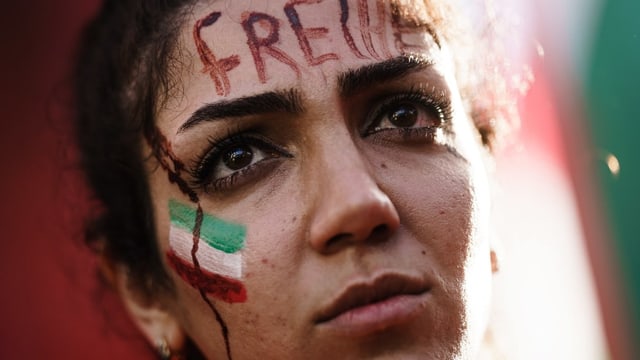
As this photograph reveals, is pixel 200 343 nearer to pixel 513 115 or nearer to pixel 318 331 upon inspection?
pixel 318 331

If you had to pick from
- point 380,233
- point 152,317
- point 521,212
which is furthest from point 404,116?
point 521,212

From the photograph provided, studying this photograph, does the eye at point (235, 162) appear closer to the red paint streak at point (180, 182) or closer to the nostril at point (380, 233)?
the red paint streak at point (180, 182)

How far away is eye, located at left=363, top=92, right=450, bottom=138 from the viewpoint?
118 centimetres

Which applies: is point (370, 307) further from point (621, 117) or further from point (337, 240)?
point (621, 117)

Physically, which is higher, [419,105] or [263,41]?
[263,41]

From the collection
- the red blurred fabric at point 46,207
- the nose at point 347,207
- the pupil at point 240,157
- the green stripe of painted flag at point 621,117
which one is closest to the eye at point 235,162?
the pupil at point 240,157

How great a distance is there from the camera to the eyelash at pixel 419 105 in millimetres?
1176

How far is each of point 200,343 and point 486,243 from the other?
0.52m

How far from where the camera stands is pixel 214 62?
1.17 meters

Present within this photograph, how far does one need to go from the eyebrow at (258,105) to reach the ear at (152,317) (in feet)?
1.40

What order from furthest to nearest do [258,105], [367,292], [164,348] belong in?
[164,348]
[258,105]
[367,292]

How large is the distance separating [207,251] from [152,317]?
31 cm

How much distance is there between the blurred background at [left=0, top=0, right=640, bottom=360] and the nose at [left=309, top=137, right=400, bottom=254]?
32.1 inches

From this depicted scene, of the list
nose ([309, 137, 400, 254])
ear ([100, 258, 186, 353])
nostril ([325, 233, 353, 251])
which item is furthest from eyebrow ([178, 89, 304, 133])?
ear ([100, 258, 186, 353])
